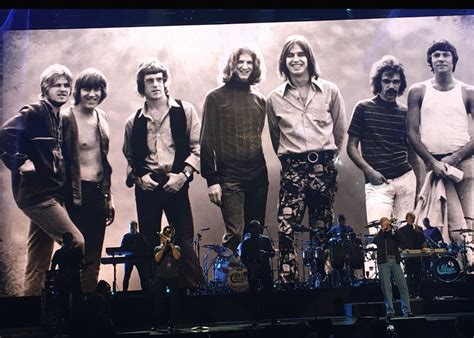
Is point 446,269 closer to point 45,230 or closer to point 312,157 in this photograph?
point 312,157

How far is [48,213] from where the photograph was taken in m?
14.5

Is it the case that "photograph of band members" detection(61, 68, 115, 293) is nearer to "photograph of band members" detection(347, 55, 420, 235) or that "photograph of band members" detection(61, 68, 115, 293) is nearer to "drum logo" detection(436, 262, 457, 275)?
"photograph of band members" detection(347, 55, 420, 235)

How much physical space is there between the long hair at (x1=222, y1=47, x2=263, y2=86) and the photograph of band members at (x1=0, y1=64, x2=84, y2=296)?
396cm

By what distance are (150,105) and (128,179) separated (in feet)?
5.96

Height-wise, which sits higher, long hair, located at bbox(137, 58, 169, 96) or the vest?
long hair, located at bbox(137, 58, 169, 96)

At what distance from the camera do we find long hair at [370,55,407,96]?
15.3 m

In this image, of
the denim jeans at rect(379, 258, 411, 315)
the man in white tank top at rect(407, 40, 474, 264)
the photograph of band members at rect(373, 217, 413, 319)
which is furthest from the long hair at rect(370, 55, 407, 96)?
the denim jeans at rect(379, 258, 411, 315)

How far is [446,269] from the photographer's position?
496 inches

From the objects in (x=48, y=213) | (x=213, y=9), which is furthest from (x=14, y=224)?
(x=213, y=9)

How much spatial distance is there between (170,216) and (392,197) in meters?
5.22

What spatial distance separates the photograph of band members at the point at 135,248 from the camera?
12.5 metres

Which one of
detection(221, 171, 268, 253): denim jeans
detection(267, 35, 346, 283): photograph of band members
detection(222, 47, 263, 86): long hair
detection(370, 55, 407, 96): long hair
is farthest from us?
detection(370, 55, 407, 96): long hair

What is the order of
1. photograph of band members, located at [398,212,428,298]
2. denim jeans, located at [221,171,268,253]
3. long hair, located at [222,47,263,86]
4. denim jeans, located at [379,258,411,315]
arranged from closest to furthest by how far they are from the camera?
denim jeans, located at [379,258,411,315], photograph of band members, located at [398,212,428,298], denim jeans, located at [221,171,268,253], long hair, located at [222,47,263,86]

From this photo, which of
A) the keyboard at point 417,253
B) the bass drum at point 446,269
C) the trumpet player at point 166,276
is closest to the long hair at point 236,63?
the keyboard at point 417,253
